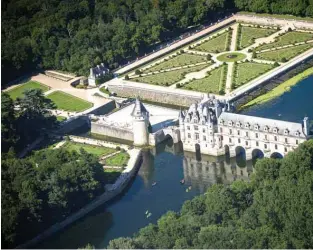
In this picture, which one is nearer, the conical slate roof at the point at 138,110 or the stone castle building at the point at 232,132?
the stone castle building at the point at 232,132

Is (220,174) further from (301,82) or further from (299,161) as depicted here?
(301,82)

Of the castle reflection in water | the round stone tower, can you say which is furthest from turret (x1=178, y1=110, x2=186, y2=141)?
the round stone tower

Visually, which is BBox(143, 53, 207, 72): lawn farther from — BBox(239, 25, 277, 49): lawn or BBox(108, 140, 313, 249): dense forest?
BBox(108, 140, 313, 249): dense forest

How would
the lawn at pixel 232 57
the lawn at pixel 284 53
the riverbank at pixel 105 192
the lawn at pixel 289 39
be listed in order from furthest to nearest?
the lawn at pixel 289 39, the lawn at pixel 232 57, the lawn at pixel 284 53, the riverbank at pixel 105 192

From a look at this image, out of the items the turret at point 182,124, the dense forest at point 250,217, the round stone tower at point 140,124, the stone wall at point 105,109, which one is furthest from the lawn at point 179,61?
the dense forest at point 250,217

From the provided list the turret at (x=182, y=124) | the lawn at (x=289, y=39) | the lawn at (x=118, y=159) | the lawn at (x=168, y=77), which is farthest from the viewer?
the lawn at (x=289, y=39)

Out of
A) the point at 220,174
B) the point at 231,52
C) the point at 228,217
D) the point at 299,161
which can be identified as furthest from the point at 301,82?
the point at 228,217

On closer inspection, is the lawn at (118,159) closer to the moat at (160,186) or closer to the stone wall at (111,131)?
the moat at (160,186)
